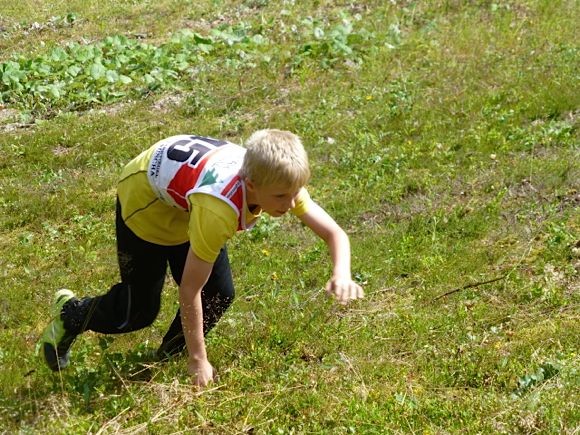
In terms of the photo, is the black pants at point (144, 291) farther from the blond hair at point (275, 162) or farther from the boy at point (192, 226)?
the blond hair at point (275, 162)

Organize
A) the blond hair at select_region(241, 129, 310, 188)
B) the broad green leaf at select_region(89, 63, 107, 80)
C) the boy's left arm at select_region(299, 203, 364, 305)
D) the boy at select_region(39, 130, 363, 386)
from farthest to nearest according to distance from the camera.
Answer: the broad green leaf at select_region(89, 63, 107, 80) → the boy's left arm at select_region(299, 203, 364, 305) → the boy at select_region(39, 130, 363, 386) → the blond hair at select_region(241, 129, 310, 188)

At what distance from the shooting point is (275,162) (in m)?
3.32

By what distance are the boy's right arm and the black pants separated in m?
0.39

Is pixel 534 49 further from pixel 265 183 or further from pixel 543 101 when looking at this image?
pixel 265 183

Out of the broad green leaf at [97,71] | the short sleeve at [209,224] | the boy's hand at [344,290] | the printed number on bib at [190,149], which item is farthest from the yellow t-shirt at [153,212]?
the broad green leaf at [97,71]

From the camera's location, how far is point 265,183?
3.38m

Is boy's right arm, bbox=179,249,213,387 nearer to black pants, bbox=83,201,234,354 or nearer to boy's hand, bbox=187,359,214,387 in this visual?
boy's hand, bbox=187,359,214,387

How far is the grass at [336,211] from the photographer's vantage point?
3861 millimetres

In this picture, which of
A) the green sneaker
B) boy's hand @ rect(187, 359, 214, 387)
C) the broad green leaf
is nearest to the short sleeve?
boy's hand @ rect(187, 359, 214, 387)

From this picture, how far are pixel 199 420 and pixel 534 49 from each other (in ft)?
24.5

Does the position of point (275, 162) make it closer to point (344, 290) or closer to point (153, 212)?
point (344, 290)

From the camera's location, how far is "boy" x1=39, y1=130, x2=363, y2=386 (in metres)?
3.44

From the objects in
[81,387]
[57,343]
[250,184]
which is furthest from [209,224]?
[57,343]

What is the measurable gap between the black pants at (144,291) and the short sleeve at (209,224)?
2.30 feet
